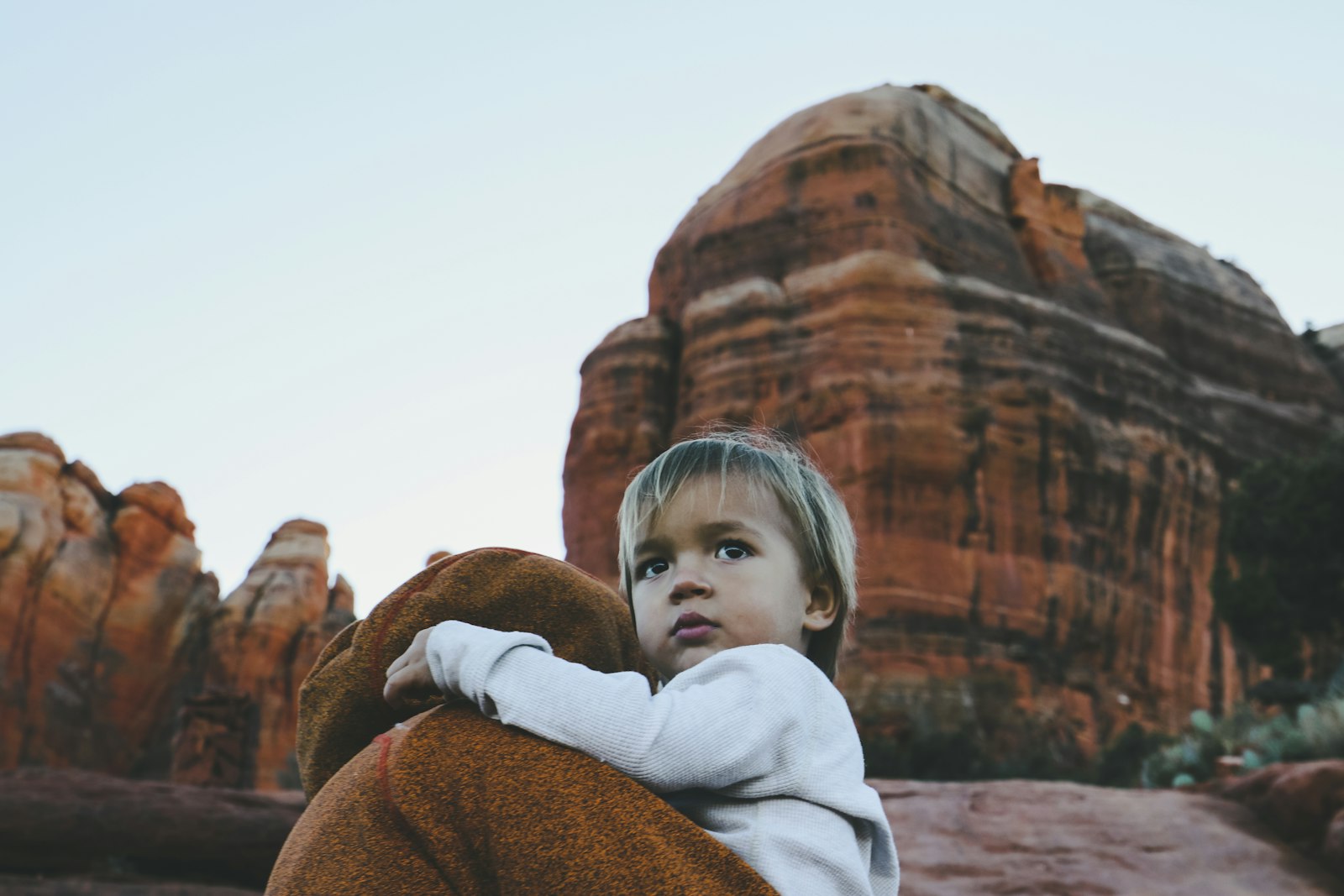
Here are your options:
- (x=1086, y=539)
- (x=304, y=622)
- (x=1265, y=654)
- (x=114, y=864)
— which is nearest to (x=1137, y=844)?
(x=114, y=864)

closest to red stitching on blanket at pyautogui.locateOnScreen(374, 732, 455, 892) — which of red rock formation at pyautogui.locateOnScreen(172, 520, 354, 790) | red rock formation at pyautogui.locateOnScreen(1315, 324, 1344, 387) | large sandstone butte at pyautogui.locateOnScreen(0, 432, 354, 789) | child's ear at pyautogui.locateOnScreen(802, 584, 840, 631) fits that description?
child's ear at pyautogui.locateOnScreen(802, 584, 840, 631)

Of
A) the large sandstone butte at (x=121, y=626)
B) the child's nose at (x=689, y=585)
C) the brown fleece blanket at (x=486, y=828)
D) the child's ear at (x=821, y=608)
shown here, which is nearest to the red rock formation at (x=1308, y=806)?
the child's ear at (x=821, y=608)

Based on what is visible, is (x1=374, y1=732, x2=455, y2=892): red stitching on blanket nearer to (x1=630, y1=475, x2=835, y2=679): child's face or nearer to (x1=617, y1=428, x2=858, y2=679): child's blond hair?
(x1=630, y1=475, x2=835, y2=679): child's face

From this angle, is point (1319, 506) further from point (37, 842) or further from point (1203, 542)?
point (37, 842)

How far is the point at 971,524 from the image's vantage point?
2119 centimetres

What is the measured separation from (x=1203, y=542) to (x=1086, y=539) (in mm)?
3336

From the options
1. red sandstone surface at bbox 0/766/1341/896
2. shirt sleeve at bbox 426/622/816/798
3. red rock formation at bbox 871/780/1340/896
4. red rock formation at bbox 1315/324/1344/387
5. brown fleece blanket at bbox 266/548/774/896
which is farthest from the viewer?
red rock formation at bbox 1315/324/1344/387

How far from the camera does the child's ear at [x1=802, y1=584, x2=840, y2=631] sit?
2.17 meters

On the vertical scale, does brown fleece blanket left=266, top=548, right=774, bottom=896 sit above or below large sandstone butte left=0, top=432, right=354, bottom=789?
below

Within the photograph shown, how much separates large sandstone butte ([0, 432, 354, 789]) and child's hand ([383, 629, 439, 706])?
25.0m

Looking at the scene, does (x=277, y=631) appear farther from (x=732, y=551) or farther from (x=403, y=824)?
(x=403, y=824)

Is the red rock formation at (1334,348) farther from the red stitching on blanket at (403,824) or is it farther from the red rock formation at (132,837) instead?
the red stitching on blanket at (403,824)

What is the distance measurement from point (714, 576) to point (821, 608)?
28cm

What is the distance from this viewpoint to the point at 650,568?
6.86 feet
